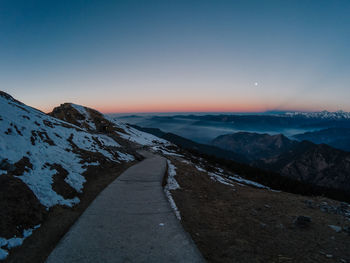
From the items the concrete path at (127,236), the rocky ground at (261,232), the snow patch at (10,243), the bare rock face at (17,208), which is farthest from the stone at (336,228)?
the bare rock face at (17,208)

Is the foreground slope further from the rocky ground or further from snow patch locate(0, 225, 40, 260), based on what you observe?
the rocky ground

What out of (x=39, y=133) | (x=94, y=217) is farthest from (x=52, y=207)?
(x=39, y=133)

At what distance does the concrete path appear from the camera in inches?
179

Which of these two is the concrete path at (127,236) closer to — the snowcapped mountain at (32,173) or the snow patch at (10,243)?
the snow patch at (10,243)

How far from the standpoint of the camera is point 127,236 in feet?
17.9

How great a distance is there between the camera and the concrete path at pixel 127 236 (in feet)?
14.9

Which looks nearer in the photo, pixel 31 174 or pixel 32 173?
pixel 31 174

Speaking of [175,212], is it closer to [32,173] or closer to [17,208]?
[17,208]

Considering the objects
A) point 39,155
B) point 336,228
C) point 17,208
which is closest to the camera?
point 17,208

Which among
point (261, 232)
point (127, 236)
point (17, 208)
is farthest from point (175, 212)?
point (17, 208)

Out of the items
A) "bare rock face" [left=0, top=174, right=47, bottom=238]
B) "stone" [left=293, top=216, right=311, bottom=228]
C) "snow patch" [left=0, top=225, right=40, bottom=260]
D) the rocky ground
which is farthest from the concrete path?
"stone" [left=293, top=216, right=311, bottom=228]

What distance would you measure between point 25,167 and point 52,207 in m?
3.31

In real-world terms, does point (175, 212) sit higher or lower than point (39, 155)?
lower

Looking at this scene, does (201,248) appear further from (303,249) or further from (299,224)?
(299,224)
